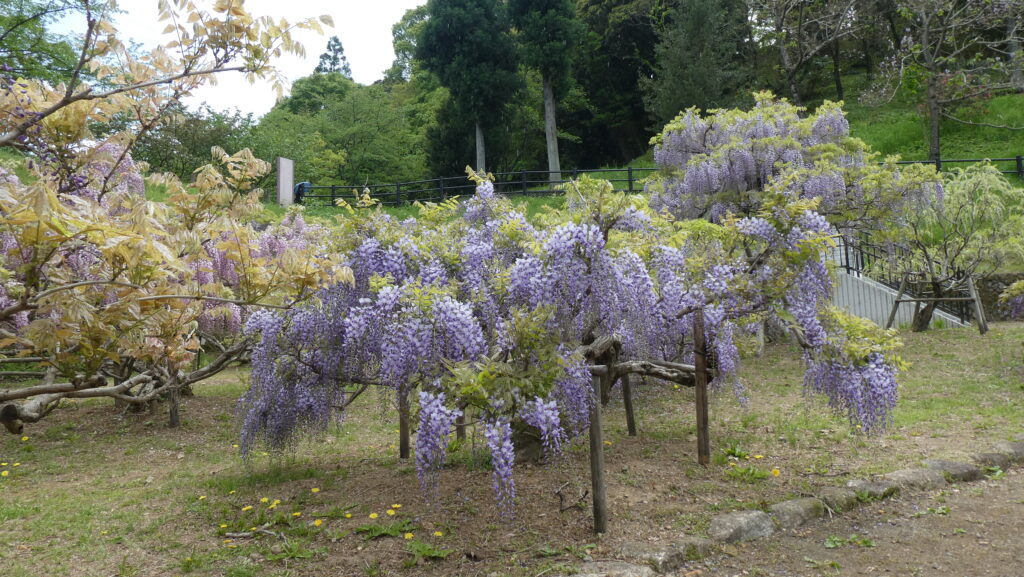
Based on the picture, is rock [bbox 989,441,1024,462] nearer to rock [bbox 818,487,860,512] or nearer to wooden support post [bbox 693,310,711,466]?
rock [bbox 818,487,860,512]

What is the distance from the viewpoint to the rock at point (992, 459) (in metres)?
4.89

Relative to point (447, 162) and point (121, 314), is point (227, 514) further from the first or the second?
point (447, 162)

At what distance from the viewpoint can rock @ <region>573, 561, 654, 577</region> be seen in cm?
328

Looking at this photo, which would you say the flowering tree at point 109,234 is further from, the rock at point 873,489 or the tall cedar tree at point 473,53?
the tall cedar tree at point 473,53

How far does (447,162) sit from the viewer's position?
23.7 metres

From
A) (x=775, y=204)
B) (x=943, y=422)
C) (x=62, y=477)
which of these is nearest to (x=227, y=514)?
(x=62, y=477)

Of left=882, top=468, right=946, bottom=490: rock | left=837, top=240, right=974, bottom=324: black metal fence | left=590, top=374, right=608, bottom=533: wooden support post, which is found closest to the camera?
left=590, top=374, right=608, bottom=533: wooden support post

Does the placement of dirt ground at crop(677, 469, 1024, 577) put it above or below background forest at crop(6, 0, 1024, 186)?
below

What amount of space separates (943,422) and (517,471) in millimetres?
4003

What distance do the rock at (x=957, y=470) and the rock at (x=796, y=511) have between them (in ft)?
4.04

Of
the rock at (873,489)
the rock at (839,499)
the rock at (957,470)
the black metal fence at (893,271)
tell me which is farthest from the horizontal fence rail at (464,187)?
the rock at (839,499)

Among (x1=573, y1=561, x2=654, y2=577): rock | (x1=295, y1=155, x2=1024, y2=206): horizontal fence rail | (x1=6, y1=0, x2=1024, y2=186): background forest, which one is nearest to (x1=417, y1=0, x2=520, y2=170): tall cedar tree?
(x1=6, y1=0, x2=1024, y2=186): background forest

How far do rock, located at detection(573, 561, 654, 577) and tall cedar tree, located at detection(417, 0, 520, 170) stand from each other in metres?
19.0

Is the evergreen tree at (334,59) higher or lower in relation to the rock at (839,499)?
higher
